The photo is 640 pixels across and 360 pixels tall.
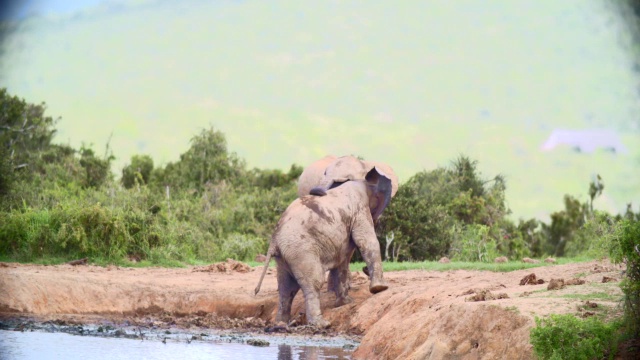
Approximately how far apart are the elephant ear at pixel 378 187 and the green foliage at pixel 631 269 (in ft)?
18.8

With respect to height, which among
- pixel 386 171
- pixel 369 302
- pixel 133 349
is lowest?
pixel 133 349

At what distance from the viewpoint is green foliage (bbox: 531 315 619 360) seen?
7.54 meters

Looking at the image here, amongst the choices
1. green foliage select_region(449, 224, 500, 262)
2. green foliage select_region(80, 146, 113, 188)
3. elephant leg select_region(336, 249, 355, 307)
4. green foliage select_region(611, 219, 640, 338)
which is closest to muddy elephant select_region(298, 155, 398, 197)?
elephant leg select_region(336, 249, 355, 307)

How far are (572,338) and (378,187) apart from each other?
6707mm

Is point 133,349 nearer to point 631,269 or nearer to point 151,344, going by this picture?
point 151,344

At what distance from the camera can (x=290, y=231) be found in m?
12.8

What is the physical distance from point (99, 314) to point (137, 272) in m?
2.59

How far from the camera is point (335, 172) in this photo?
14289 millimetres

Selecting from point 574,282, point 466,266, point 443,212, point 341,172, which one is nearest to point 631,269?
point 574,282

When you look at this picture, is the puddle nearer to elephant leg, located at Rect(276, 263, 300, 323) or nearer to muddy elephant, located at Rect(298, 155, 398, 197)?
elephant leg, located at Rect(276, 263, 300, 323)

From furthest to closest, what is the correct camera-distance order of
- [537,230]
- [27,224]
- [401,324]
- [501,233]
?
[537,230] → [501,233] → [27,224] → [401,324]

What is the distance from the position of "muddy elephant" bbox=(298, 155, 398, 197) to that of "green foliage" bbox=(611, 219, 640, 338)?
18.6ft

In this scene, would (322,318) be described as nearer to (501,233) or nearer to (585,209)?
(501,233)

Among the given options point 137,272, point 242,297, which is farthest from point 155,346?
point 137,272
